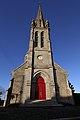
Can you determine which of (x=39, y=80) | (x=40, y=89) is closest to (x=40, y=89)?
(x=40, y=89)

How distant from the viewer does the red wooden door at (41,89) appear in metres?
20.8

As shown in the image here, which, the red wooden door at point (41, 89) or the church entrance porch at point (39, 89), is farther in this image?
the red wooden door at point (41, 89)

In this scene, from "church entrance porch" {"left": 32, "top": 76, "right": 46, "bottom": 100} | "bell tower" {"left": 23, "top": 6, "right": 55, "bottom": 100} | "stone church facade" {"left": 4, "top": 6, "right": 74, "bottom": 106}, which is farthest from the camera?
"bell tower" {"left": 23, "top": 6, "right": 55, "bottom": 100}

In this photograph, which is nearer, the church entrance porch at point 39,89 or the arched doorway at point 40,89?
the church entrance porch at point 39,89

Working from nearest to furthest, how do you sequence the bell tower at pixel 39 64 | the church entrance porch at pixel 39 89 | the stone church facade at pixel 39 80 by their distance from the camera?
the stone church facade at pixel 39 80
the church entrance porch at pixel 39 89
the bell tower at pixel 39 64

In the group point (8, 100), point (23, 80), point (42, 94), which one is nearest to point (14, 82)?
point (23, 80)

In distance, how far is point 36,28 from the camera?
95.9 ft

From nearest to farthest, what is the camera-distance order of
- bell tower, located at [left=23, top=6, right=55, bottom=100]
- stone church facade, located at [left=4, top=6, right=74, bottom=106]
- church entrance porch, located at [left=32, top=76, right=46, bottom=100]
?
1. stone church facade, located at [left=4, top=6, right=74, bottom=106]
2. church entrance porch, located at [left=32, top=76, right=46, bottom=100]
3. bell tower, located at [left=23, top=6, right=55, bottom=100]

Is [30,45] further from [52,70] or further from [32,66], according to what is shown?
[52,70]

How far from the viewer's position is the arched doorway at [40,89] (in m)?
20.8

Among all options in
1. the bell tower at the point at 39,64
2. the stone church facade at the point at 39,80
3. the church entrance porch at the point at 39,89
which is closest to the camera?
the stone church facade at the point at 39,80

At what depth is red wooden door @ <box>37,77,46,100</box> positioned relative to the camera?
20836 millimetres

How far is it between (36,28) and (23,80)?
1336 centimetres

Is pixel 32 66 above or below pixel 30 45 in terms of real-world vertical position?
below
